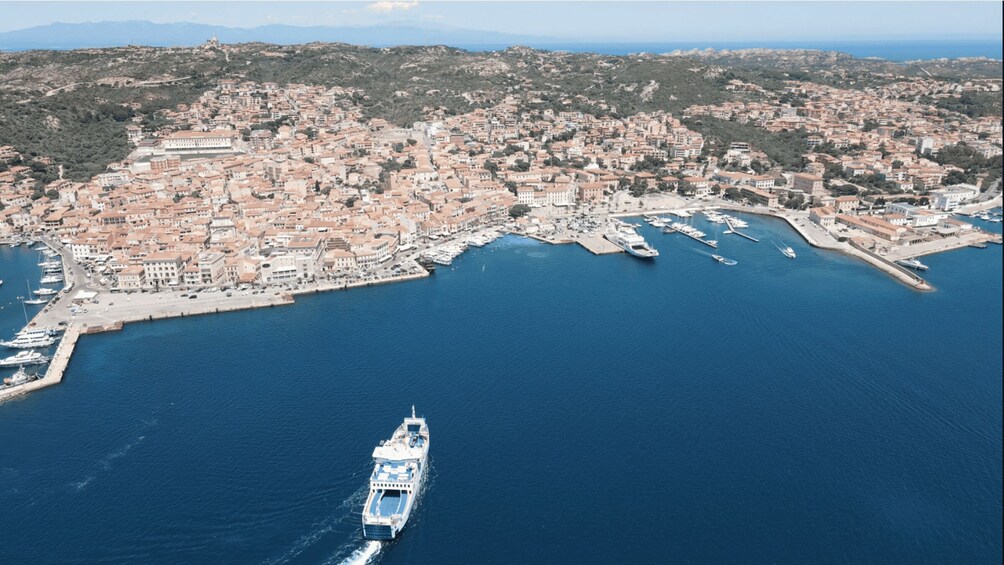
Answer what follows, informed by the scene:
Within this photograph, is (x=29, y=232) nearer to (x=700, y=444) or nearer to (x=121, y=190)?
(x=121, y=190)

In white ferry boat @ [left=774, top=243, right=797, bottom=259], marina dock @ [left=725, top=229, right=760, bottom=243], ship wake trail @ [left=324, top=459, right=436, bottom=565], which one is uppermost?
white ferry boat @ [left=774, top=243, right=797, bottom=259]

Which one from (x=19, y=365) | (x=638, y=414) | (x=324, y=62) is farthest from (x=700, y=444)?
(x=324, y=62)

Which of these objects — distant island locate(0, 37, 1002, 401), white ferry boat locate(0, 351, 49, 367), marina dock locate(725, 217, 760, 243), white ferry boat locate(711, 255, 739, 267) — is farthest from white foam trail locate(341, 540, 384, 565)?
marina dock locate(725, 217, 760, 243)

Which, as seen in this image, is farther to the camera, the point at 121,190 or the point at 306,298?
the point at 121,190

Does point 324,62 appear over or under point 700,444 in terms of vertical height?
over

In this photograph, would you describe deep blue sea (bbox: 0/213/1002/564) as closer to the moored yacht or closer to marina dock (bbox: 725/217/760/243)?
the moored yacht
